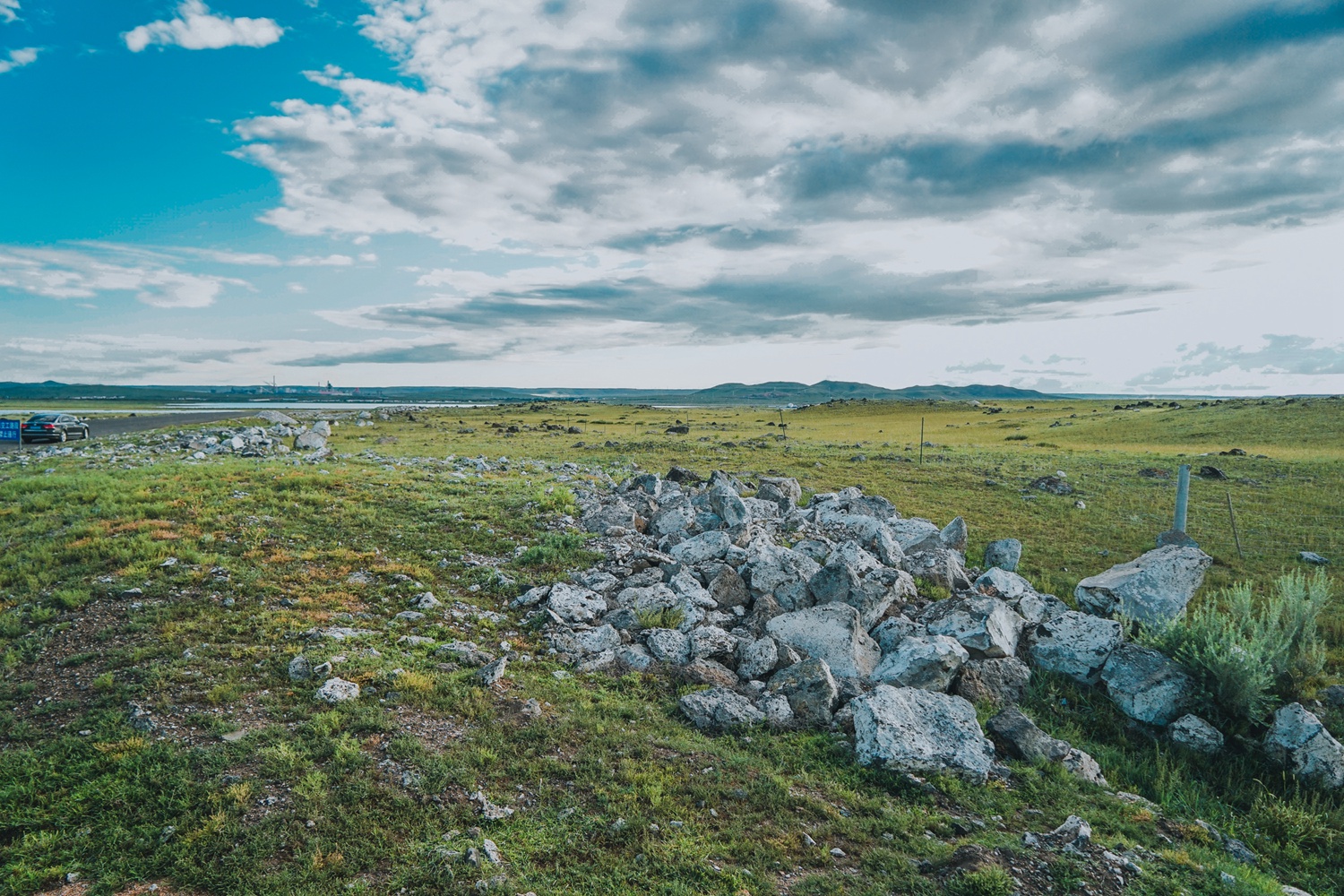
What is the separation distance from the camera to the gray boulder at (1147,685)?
372 inches

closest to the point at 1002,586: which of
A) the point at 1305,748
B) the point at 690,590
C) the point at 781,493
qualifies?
the point at 1305,748

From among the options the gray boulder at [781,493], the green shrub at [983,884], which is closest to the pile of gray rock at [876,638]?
the green shrub at [983,884]

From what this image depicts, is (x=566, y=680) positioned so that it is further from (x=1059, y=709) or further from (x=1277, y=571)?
(x=1277, y=571)

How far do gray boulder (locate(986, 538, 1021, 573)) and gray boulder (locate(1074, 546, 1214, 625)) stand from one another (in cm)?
288

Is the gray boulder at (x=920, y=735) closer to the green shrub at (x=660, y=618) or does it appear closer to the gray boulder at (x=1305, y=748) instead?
the green shrub at (x=660, y=618)

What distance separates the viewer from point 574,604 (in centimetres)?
1183

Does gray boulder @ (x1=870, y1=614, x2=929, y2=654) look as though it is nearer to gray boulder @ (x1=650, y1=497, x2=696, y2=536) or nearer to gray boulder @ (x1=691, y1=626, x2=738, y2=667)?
gray boulder @ (x1=691, y1=626, x2=738, y2=667)

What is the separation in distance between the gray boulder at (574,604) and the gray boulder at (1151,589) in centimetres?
953

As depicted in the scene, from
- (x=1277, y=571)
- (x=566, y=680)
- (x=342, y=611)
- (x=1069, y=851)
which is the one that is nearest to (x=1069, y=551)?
(x=1277, y=571)

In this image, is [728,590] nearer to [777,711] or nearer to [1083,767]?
[777,711]

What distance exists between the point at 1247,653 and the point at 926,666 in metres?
4.36

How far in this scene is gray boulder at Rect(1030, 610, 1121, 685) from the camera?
34.5 ft

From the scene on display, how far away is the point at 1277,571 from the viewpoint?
16.0 metres

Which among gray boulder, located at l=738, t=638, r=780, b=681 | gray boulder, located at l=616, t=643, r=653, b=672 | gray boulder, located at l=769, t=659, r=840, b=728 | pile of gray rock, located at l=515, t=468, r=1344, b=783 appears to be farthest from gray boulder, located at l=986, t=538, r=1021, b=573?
gray boulder, located at l=616, t=643, r=653, b=672
